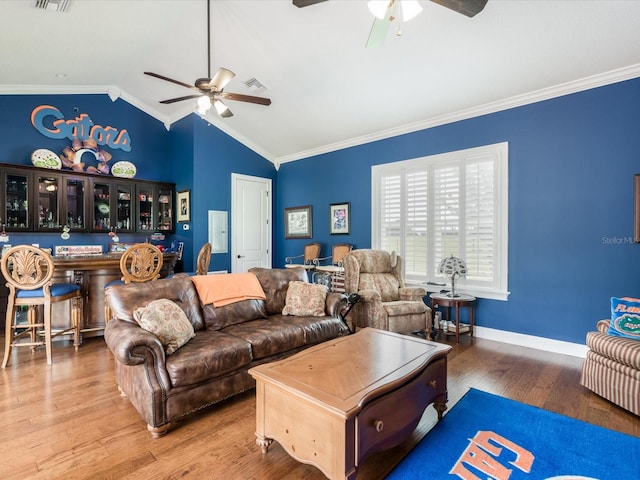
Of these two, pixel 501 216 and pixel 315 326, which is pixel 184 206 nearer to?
pixel 315 326

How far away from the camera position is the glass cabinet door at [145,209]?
19.9 ft

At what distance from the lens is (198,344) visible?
255 cm

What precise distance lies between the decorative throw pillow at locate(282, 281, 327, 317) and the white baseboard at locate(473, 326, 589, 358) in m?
2.29

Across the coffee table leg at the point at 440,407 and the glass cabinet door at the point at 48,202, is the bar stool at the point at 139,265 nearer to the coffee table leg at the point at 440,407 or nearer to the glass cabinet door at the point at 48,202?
the glass cabinet door at the point at 48,202

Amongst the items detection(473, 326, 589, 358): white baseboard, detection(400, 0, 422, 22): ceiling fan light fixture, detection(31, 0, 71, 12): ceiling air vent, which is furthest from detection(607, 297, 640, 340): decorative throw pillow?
detection(31, 0, 71, 12): ceiling air vent

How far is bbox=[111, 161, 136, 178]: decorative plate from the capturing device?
19.2 ft

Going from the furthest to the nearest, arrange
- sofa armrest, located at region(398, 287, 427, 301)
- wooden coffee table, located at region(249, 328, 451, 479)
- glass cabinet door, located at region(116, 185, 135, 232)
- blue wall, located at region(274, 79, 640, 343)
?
glass cabinet door, located at region(116, 185, 135, 232)
sofa armrest, located at region(398, 287, 427, 301)
blue wall, located at region(274, 79, 640, 343)
wooden coffee table, located at region(249, 328, 451, 479)

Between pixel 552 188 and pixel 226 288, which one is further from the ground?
pixel 552 188

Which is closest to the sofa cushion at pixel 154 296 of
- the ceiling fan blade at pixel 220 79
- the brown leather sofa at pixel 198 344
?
the brown leather sofa at pixel 198 344

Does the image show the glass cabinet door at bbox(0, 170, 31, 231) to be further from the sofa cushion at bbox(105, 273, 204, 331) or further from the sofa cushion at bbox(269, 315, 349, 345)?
the sofa cushion at bbox(269, 315, 349, 345)

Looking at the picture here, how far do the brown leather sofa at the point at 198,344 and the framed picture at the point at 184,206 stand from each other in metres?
3.06

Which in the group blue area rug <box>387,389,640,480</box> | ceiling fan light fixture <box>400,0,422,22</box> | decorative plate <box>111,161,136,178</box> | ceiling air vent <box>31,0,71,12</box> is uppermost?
ceiling air vent <box>31,0,71,12</box>

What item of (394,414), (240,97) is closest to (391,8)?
(240,97)

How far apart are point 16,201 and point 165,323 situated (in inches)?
172
